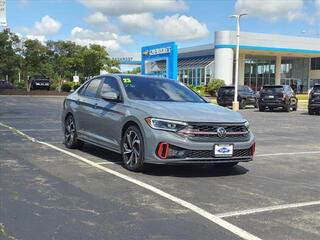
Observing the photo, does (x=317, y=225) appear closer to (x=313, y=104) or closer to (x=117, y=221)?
(x=117, y=221)

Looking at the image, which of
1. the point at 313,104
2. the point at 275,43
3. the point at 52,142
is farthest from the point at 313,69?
the point at 52,142

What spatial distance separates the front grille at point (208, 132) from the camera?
7.49 m

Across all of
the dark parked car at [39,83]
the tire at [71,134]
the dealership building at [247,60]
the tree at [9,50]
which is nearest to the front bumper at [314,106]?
the dealership building at [247,60]

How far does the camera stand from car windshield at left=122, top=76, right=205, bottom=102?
8781 mm

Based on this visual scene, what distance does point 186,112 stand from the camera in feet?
25.6

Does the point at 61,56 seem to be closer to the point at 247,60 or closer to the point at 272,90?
the point at 247,60

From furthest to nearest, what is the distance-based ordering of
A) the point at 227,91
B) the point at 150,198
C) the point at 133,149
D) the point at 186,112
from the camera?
the point at 227,91, the point at 133,149, the point at 186,112, the point at 150,198

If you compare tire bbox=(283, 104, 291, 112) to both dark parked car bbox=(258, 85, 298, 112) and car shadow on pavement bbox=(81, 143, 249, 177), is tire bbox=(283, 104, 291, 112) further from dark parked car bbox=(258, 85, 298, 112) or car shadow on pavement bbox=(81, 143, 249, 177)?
car shadow on pavement bbox=(81, 143, 249, 177)

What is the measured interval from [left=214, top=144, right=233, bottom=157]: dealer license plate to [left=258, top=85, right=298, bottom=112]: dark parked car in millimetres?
24076

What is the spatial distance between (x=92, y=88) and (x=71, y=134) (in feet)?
3.66

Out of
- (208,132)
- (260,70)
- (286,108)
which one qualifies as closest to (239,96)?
(286,108)

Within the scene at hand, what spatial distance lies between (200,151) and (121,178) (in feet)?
4.05

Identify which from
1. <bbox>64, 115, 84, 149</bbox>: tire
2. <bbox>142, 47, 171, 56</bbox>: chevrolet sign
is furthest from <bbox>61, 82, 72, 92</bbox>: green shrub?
<bbox>64, 115, 84, 149</bbox>: tire

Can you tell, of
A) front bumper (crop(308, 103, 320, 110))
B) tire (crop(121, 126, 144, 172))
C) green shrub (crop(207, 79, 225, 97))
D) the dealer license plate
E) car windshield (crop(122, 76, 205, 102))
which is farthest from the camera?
green shrub (crop(207, 79, 225, 97))
